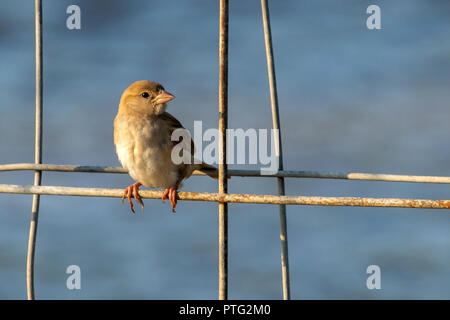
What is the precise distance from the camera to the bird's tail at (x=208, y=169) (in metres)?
4.83

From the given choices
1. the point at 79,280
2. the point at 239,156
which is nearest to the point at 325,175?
the point at 239,156

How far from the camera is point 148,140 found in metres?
4.59

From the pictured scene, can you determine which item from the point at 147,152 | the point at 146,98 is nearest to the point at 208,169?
the point at 147,152

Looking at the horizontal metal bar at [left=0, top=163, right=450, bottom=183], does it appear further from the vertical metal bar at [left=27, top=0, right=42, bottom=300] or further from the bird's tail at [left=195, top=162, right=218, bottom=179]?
the bird's tail at [left=195, top=162, right=218, bottom=179]

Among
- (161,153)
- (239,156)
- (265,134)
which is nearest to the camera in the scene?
(239,156)

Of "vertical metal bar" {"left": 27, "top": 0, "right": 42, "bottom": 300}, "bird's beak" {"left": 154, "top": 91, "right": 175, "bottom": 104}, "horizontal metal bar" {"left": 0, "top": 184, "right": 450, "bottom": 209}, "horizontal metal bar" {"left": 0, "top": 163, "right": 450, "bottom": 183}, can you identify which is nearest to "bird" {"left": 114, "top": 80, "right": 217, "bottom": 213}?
"bird's beak" {"left": 154, "top": 91, "right": 175, "bottom": 104}

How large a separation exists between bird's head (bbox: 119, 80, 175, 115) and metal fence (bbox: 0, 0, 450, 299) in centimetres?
80

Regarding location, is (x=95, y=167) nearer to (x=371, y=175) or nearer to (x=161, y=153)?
(x=161, y=153)

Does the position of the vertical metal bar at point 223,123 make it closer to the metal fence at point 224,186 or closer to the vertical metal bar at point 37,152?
the metal fence at point 224,186

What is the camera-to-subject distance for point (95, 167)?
12.8 ft
